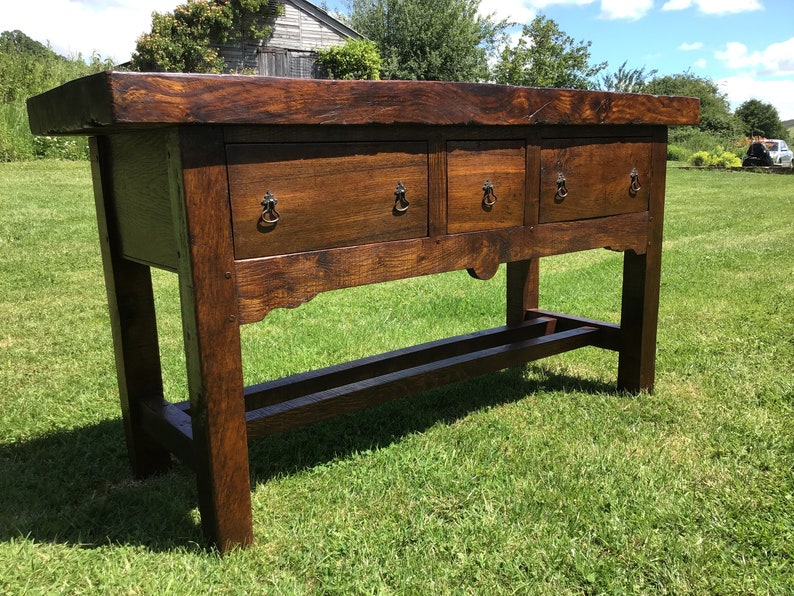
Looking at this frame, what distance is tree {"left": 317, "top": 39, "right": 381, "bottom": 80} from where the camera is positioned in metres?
21.1

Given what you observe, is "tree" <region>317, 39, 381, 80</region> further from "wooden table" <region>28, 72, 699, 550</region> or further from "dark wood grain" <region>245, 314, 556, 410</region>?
"wooden table" <region>28, 72, 699, 550</region>

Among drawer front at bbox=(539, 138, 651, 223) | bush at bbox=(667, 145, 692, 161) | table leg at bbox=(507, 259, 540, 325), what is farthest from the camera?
bush at bbox=(667, 145, 692, 161)

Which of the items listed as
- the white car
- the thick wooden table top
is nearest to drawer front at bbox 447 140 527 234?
the thick wooden table top

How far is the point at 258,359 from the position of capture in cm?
385

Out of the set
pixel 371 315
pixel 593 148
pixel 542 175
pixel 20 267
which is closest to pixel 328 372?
pixel 542 175

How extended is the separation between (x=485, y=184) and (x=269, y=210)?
871 mm

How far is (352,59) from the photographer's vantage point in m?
21.0

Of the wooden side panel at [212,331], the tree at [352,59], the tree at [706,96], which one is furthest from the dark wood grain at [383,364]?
the tree at [706,96]

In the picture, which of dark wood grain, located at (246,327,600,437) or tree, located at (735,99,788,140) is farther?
A: tree, located at (735,99,788,140)

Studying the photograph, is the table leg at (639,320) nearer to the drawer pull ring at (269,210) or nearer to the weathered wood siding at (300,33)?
the drawer pull ring at (269,210)

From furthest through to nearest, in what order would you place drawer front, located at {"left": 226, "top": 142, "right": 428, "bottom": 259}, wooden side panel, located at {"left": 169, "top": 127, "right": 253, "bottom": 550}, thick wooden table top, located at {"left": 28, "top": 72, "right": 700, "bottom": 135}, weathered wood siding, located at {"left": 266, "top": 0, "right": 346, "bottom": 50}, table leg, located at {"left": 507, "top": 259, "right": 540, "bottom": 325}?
weathered wood siding, located at {"left": 266, "top": 0, "right": 346, "bottom": 50}, table leg, located at {"left": 507, "top": 259, "right": 540, "bottom": 325}, drawer front, located at {"left": 226, "top": 142, "right": 428, "bottom": 259}, wooden side panel, located at {"left": 169, "top": 127, "right": 253, "bottom": 550}, thick wooden table top, located at {"left": 28, "top": 72, "right": 700, "bottom": 135}

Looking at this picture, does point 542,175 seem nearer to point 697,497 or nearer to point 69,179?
point 697,497

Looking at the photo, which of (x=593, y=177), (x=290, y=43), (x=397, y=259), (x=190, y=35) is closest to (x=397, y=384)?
(x=397, y=259)

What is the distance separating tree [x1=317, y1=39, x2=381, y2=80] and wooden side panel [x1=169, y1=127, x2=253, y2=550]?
20354 mm
